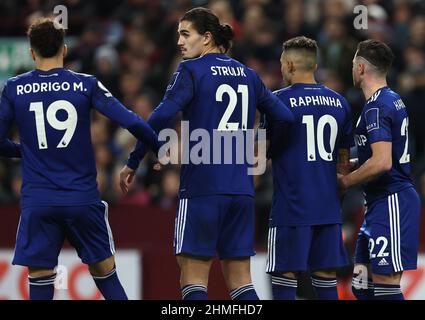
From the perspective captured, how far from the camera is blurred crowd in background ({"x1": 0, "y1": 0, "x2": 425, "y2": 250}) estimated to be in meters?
13.1

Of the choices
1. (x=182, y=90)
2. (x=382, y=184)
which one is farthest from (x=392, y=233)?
(x=182, y=90)

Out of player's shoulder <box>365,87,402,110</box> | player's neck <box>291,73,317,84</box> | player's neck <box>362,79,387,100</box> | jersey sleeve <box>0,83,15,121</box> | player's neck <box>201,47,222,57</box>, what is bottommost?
jersey sleeve <box>0,83,15,121</box>

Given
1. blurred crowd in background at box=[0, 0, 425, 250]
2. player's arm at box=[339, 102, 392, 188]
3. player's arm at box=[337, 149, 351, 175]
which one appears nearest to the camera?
player's arm at box=[339, 102, 392, 188]

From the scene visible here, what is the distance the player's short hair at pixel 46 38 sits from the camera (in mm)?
7918

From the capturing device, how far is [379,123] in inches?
324

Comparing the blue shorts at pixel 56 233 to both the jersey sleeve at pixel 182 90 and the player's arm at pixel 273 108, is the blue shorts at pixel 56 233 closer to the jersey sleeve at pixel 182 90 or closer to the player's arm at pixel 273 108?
the jersey sleeve at pixel 182 90

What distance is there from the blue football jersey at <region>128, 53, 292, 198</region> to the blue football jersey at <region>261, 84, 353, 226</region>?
434 millimetres

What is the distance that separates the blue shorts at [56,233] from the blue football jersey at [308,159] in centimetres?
135

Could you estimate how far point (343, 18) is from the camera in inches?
564

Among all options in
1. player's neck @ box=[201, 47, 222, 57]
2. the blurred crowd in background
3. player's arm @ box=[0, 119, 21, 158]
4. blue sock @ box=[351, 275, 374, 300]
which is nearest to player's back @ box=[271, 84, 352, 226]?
blue sock @ box=[351, 275, 374, 300]

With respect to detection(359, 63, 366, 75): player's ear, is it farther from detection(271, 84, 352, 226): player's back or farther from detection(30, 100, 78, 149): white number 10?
detection(30, 100, 78, 149): white number 10

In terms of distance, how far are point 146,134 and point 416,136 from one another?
20.3 feet

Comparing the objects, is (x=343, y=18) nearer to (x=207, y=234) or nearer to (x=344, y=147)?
(x=344, y=147)

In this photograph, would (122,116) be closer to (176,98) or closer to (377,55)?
(176,98)
